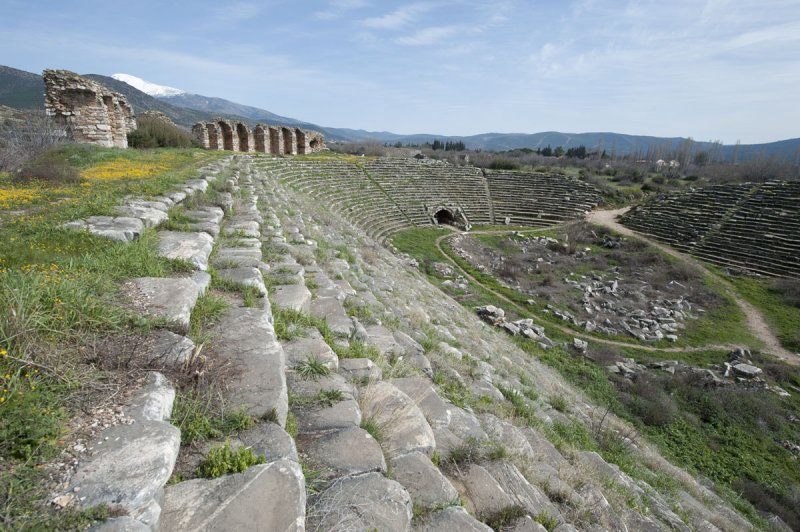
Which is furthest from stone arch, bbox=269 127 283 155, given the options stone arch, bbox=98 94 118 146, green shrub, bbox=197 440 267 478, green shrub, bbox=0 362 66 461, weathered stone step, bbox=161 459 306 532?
weathered stone step, bbox=161 459 306 532

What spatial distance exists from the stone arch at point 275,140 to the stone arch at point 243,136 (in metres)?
3.04

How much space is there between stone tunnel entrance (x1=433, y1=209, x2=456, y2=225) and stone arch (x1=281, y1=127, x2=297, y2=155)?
14889 mm

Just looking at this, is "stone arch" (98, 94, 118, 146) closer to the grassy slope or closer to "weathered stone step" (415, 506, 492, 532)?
the grassy slope

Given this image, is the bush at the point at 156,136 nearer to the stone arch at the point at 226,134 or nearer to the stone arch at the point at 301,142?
the stone arch at the point at 226,134

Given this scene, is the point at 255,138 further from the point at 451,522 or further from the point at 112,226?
the point at 451,522

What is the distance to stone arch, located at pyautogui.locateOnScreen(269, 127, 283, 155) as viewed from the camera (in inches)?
1325

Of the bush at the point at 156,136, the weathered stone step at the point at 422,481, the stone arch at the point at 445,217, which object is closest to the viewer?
the weathered stone step at the point at 422,481

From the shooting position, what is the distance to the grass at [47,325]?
4.42 ft

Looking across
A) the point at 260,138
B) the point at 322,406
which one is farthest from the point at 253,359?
the point at 260,138

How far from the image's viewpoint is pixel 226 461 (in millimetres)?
1764

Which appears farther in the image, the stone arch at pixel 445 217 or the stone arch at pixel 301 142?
the stone arch at pixel 301 142

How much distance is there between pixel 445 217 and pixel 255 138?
17.7 m

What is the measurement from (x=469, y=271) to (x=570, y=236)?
41.0 ft

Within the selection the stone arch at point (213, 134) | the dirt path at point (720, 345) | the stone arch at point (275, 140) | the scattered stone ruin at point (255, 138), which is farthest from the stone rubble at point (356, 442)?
the stone arch at point (275, 140)
